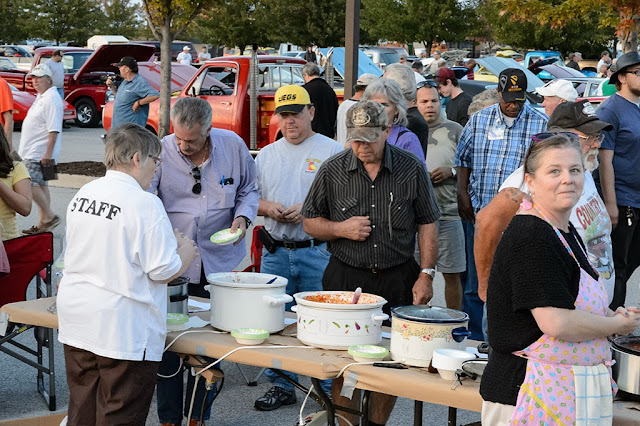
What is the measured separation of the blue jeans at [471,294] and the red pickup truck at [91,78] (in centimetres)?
1679

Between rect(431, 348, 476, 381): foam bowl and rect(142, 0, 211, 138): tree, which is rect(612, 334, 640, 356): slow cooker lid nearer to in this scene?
rect(431, 348, 476, 381): foam bowl

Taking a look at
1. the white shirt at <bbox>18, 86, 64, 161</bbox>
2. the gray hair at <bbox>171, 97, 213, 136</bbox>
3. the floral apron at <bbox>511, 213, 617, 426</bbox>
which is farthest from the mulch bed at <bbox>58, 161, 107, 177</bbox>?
the floral apron at <bbox>511, 213, 617, 426</bbox>

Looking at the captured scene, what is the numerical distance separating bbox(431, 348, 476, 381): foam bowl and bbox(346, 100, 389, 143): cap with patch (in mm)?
1297

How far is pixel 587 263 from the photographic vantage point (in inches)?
126

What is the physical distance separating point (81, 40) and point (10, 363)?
44.4 meters

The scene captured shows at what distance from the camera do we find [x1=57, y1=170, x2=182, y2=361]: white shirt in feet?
12.7

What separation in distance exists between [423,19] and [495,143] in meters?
34.7

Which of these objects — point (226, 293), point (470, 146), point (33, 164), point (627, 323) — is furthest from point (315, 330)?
point (33, 164)

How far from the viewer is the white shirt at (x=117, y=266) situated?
12.7 ft

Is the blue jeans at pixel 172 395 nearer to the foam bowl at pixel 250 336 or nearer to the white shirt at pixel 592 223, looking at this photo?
the foam bowl at pixel 250 336

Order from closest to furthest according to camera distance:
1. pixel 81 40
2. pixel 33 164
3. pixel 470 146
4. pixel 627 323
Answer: pixel 627 323 < pixel 470 146 < pixel 33 164 < pixel 81 40

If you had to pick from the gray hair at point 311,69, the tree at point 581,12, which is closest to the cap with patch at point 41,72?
the gray hair at point 311,69

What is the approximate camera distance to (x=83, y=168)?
15.4 m

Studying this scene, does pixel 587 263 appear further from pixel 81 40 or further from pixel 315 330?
pixel 81 40
